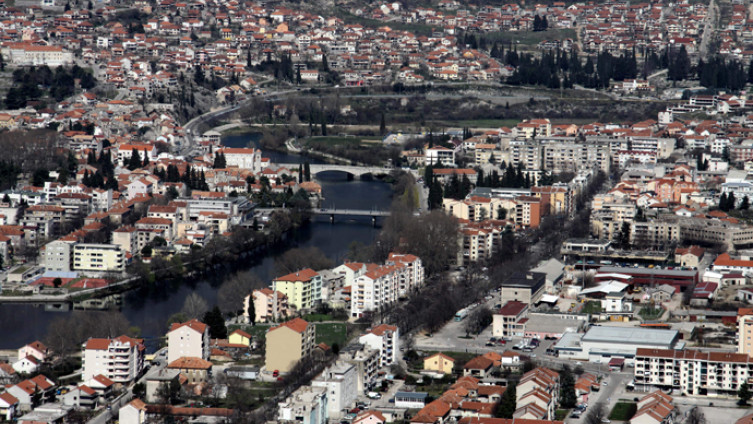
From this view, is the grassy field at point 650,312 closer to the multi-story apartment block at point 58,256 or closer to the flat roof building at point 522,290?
the flat roof building at point 522,290

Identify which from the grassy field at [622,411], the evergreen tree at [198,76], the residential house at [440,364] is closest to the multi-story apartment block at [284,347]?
the residential house at [440,364]

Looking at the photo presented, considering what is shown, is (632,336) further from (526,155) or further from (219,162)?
(219,162)

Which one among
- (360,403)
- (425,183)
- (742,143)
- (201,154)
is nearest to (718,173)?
(742,143)

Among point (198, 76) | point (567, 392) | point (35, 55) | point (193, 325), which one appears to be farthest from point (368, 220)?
point (35, 55)

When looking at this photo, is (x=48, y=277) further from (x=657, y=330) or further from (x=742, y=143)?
(x=742, y=143)

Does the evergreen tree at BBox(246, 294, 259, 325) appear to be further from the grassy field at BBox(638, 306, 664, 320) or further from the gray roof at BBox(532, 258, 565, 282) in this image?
the grassy field at BBox(638, 306, 664, 320)

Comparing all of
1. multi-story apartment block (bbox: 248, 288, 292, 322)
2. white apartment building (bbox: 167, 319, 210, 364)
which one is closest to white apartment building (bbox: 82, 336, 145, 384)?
white apartment building (bbox: 167, 319, 210, 364)

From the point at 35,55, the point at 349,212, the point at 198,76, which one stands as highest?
Answer: the point at 35,55
